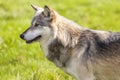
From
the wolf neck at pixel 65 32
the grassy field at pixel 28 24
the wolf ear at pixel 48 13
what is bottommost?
the grassy field at pixel 28 24

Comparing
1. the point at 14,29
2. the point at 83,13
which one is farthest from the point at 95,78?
the point at 83,13

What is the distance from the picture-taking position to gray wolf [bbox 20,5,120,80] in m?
6.43

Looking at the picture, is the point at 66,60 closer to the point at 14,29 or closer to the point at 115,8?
the point at 14,29

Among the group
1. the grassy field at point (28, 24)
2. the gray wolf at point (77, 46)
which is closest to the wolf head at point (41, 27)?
the gray wolf at point (77, 46)

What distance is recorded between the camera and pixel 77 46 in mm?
6590

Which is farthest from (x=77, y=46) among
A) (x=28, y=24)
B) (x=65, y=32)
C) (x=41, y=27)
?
(x=28, y=24)

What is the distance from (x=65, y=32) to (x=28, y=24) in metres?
5.09

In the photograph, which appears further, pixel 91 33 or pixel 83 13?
pixel 83 13

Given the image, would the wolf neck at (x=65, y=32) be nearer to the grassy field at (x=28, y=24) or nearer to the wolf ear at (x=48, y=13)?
the wolf ear at (x=48, y=13)

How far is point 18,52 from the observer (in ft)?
29.1

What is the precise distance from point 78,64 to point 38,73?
3.70ft

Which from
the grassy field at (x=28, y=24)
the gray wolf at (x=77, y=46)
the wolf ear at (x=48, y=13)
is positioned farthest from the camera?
the grassy field at (x=28, y=24)

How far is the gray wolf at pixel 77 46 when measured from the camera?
6.43m

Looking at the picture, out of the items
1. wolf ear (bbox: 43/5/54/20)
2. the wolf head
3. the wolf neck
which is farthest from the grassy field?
wolf ear (bbox: 43/5/54/20)
